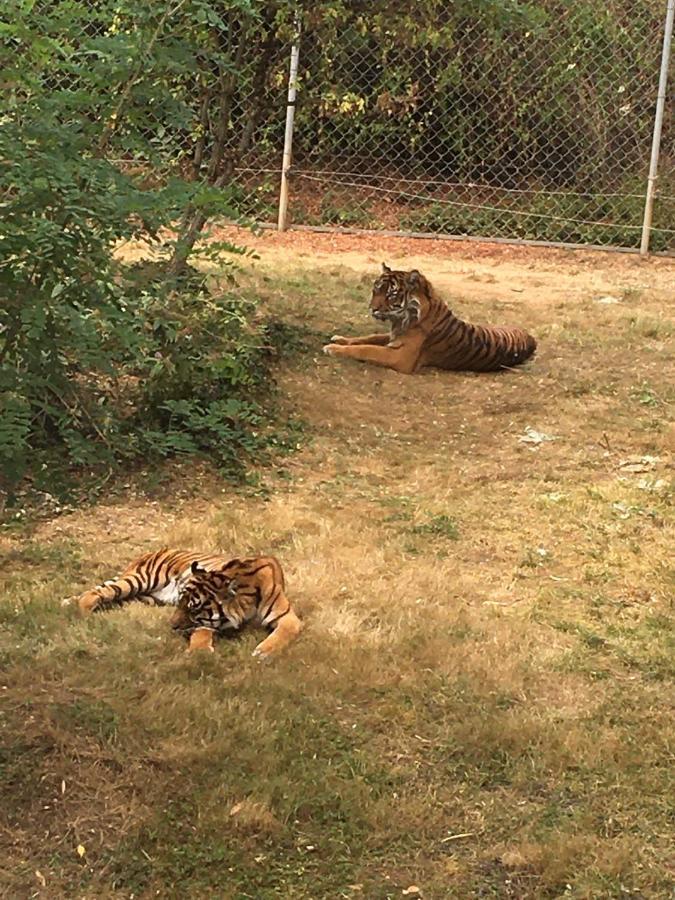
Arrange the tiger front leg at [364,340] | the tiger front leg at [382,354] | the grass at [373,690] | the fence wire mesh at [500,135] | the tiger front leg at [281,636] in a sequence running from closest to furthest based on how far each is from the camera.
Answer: the grass at [373,690], the tiger front leg at [281,636], the tiger front leg at [382,354], the tiger front leg at [364,340], the fence wire mesh at [500,135]

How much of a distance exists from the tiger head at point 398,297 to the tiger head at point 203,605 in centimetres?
347

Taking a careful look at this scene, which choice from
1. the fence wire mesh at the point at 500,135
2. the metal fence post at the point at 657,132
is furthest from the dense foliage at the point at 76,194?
the fence wire mesh at the point at 500,135

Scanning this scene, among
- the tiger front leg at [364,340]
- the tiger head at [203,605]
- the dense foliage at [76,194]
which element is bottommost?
the tiger head at [203,605]

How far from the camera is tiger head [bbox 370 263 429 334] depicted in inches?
280

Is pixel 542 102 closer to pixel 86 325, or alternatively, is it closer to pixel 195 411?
pixel 195 411

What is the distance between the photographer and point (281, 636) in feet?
12.4

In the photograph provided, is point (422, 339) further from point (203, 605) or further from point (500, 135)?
point (500, 135)

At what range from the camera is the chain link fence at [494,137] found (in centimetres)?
1139

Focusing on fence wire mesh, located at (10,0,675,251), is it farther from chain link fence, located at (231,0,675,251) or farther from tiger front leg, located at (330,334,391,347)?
tiger front leg, located at (330,334,391,347)

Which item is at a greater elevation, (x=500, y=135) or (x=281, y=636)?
(x=500, y=135)

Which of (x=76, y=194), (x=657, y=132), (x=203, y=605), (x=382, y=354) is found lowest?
(x=203, y=605)

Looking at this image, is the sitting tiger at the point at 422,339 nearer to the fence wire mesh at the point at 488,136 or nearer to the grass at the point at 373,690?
the grass at the point at 373,690

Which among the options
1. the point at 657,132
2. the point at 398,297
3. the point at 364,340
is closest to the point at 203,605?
the point at 364,340

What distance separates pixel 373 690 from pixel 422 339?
3.72m
